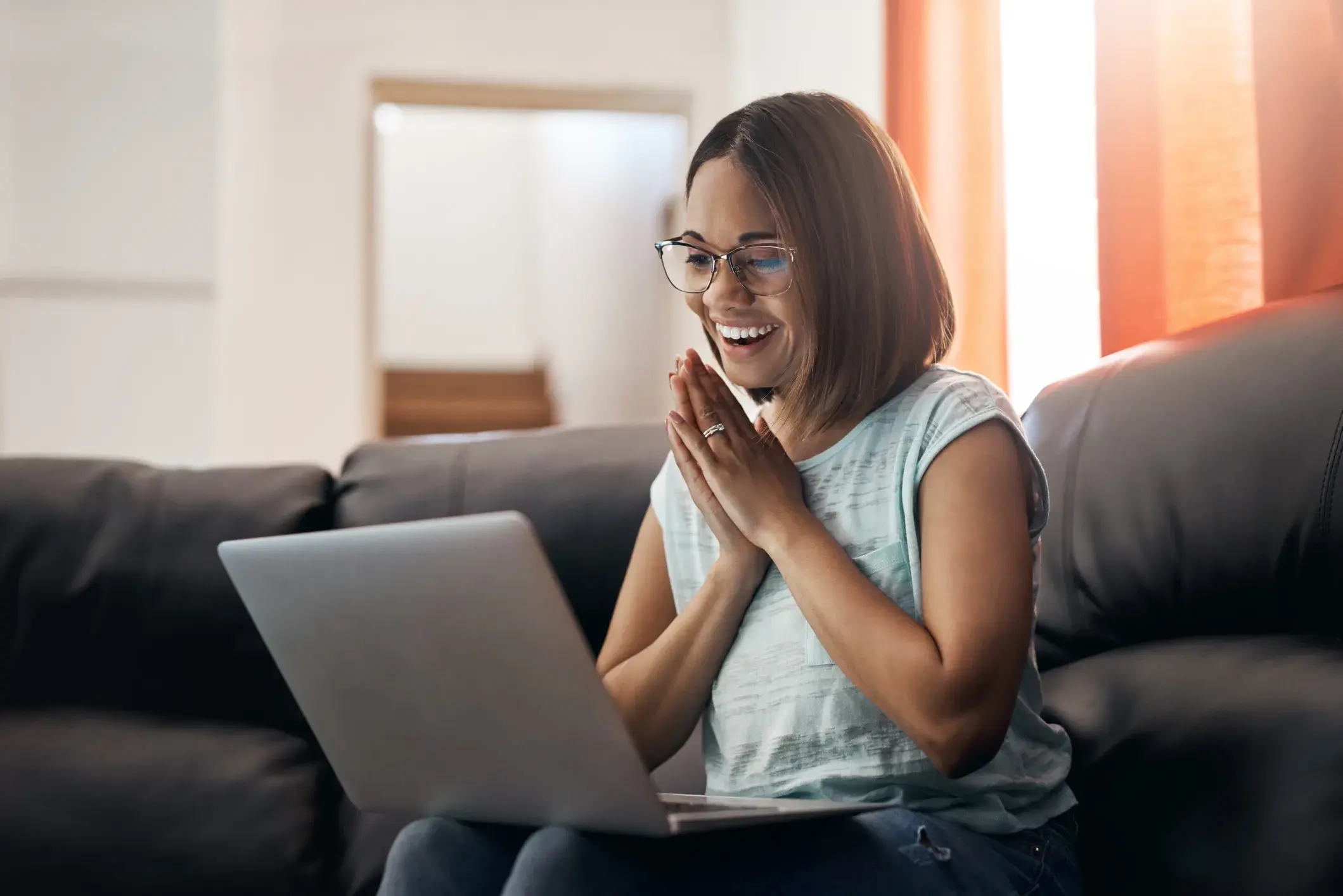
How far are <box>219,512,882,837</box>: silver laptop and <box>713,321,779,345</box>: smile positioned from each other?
0.41 m

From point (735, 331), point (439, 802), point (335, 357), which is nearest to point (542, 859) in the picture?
point (439, 802)

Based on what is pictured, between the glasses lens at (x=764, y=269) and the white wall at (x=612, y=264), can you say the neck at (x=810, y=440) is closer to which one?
the glasses lens at (x=764, y=269)

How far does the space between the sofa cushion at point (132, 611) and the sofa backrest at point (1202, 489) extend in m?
0.93

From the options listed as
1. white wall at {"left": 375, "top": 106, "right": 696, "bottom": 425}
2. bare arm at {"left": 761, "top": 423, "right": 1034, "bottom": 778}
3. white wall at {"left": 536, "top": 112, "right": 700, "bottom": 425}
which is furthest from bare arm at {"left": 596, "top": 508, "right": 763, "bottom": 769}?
white wall at {"left": 375, "top": 106, "right": 696, "bottom": 425}

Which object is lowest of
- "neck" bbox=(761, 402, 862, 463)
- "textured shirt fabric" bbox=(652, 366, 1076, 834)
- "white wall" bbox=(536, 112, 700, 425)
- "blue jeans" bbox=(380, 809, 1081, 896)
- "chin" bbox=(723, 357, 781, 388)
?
"blue jeans" bbox=(380, 809, 1081, 896)

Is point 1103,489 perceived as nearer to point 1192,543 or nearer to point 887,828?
point 1192,543

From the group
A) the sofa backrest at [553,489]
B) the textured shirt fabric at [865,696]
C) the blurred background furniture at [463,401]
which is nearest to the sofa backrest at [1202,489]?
the textured shirt fabric at [865,696]

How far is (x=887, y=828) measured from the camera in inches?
35.0

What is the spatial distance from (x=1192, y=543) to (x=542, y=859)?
1.90 feet

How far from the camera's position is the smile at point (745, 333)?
117 centimetres

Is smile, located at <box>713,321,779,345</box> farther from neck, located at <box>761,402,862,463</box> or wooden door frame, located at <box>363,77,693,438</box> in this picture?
wooden door frame, located at <box>363,77,693,438</box>

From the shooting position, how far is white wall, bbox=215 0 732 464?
393 centimetres

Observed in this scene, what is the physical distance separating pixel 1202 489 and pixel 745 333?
0.41 m

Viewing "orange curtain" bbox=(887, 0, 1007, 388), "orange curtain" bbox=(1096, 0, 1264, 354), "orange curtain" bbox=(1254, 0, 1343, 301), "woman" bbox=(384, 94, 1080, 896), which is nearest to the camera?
"woman" bbox=(384, 94, 1080, 896)
